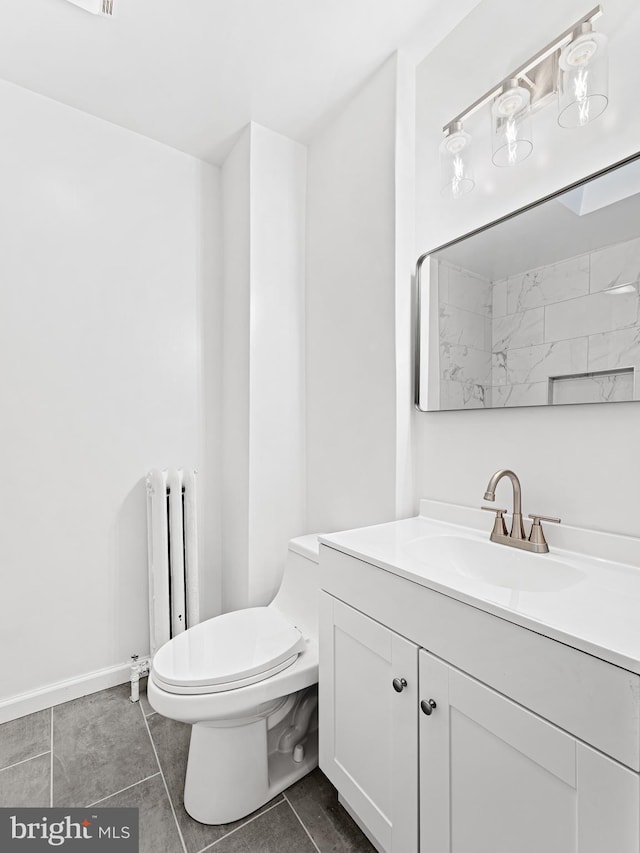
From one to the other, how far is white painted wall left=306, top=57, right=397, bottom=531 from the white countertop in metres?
0.27

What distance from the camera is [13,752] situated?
57.4 inches

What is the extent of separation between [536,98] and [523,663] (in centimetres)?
142

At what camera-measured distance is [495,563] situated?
1162mm

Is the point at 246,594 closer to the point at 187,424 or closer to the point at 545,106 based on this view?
the point at 187,424

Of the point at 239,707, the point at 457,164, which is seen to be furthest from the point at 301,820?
the point at 457,164

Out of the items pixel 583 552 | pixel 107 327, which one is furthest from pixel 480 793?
pixel 107 327

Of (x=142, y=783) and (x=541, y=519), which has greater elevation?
(x=541, y=519)

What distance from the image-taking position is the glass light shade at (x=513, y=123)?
120cm

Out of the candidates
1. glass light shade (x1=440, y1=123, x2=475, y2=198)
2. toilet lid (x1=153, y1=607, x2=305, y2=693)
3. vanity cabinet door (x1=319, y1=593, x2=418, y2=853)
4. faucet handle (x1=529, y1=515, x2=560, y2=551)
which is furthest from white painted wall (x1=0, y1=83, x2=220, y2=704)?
faucet handle (x1=529, y1=515, x2=560, y2=551)

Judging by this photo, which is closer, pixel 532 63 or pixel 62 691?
pixel 532 63

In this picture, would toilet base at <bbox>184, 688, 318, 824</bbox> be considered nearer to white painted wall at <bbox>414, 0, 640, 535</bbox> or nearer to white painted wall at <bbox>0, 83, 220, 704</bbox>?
white painted wall at <bbox>0, 83, 220, 704</bbox>

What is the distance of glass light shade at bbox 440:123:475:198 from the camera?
1.35 m

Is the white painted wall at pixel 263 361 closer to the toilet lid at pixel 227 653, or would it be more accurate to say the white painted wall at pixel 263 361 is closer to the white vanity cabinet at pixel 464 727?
the toilet lid at pixel 227 653

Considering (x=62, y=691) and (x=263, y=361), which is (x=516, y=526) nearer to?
(x=263, y=361)
